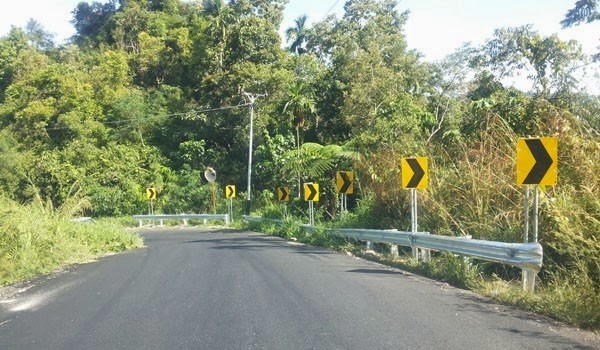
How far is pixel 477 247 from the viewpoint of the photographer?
11297mm

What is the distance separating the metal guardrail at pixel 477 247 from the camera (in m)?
9.73

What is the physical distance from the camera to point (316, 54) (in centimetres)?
5550

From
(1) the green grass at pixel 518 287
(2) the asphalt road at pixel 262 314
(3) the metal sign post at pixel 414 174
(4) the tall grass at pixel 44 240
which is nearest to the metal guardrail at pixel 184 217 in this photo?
(4) the tall grass at pixel 44 240

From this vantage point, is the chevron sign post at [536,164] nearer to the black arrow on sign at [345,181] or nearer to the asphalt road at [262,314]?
the asphalt road at [262,314]

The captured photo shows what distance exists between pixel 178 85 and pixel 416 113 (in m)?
33.4

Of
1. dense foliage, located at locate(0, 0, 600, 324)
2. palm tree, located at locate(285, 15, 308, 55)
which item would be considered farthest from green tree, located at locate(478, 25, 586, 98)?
→ palm tree, located at locate(285, 15, 308, 55)

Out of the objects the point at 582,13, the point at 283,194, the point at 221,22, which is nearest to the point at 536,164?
the point at 582,13

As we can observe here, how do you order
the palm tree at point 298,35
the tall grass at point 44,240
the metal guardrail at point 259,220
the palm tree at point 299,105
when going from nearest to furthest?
the tall grass at point 44,240, the metal guardrail at point 259,220, the palm tree at point 299,105, the palm tree at point 298,35

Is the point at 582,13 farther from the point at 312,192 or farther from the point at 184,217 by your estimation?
the point at 184,217

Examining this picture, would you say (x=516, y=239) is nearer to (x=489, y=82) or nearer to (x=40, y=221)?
(x=40, y=221)

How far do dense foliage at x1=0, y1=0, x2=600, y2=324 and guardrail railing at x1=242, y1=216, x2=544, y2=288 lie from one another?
1387 millimetres

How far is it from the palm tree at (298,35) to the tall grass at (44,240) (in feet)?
139

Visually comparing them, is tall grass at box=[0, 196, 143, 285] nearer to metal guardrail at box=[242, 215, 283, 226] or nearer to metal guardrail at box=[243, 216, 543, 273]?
metal guardrail at box=[243, 216, 543, 273]

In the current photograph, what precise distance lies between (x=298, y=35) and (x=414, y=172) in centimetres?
4856
